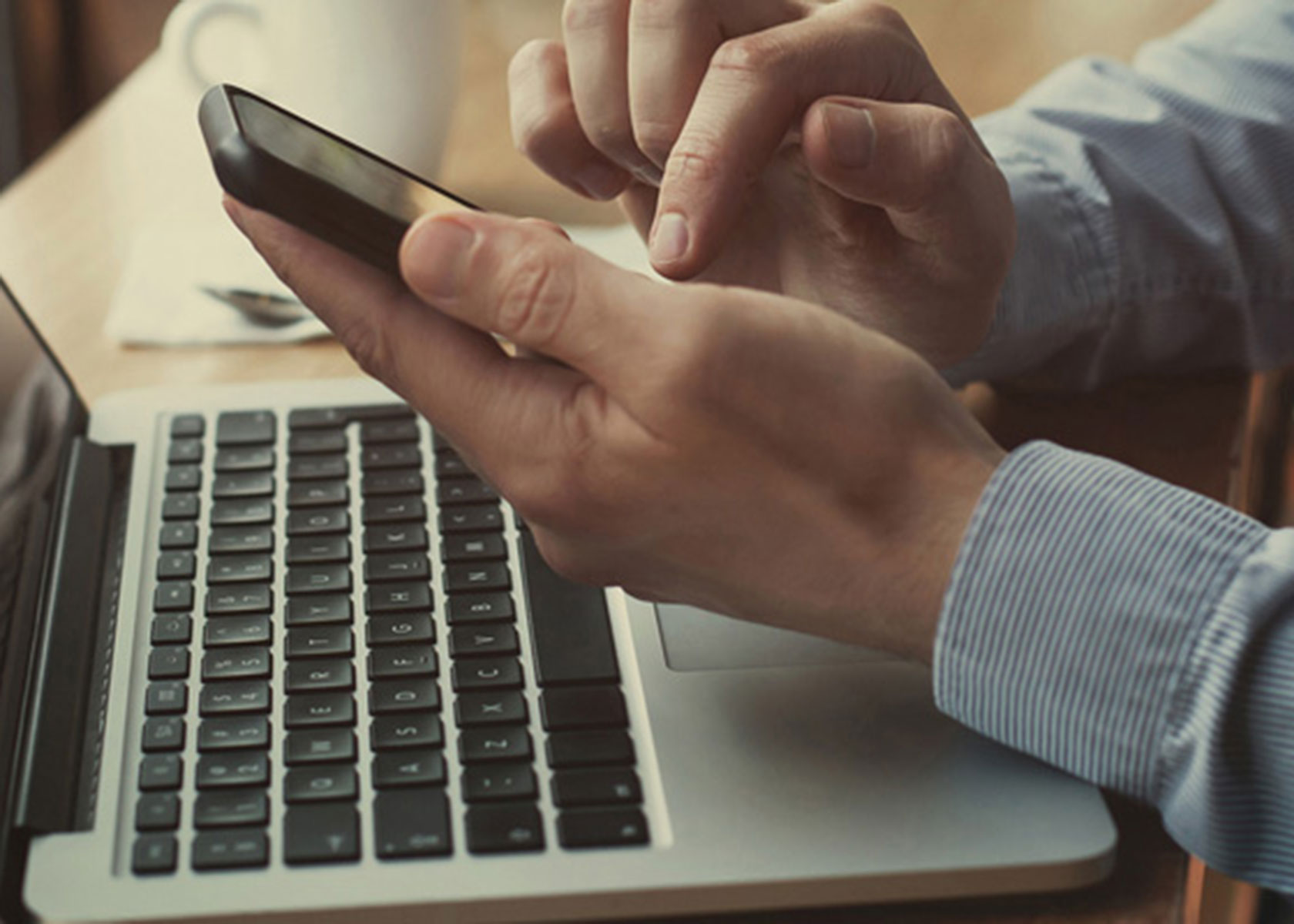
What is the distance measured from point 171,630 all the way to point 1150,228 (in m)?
0.51

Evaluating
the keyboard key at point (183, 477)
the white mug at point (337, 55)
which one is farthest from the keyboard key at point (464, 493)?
the white mug at point (337, 55)

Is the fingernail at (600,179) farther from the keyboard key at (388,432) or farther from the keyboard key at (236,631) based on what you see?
the keyboard key at (236,631)

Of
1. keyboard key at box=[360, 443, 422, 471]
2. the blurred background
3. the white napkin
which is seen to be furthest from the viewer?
the blurred background

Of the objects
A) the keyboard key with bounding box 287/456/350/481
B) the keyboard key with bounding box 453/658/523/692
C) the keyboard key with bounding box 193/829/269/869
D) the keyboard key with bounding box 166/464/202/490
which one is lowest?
the keyboard key with bounding box 166/464/202/490

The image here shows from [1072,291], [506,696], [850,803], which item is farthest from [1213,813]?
[1072,291]

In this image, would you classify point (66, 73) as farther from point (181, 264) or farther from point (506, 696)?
point (506, 696)

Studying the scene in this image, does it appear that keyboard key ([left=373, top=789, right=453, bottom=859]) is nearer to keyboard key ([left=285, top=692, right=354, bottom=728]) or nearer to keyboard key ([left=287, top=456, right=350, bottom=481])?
keyboard key ([left=285, top=692, right=354, bottom=728])

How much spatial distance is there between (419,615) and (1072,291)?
14.6 inches

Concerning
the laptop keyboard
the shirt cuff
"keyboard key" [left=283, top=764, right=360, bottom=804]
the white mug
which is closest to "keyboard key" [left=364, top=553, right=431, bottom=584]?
the laptop keyboard

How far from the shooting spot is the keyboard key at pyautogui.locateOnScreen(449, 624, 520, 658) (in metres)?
0.51

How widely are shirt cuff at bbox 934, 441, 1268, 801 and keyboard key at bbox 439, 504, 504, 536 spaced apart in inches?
7.9

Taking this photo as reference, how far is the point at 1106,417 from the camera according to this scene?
71 cm

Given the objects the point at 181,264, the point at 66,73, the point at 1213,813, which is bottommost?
the point at 66,73

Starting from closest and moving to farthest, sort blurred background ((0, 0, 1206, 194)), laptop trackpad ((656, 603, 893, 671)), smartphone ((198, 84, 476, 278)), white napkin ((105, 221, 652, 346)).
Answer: smartphone ((198, 84, 476, 278))
laptop trackpad ((656, 603, 893, 671))
white napkin ((105, 221, 652, 346))
blurred background ((0, 0, 1206, 194))
